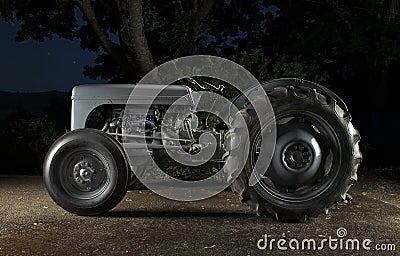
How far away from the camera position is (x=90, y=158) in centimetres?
788

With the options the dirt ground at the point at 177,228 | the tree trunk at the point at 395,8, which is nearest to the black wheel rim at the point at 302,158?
the dirt ground at the point at 177,228

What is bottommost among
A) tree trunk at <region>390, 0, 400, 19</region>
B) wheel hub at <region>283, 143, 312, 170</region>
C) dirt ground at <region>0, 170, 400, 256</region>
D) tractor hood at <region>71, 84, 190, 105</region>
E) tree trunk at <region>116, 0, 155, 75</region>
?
dirt ground at <region>0, 170, 400, 256</region>

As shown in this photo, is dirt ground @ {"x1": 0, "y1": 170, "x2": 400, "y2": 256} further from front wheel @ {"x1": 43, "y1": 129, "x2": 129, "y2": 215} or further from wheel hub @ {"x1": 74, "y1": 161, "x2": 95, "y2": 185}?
wheel hub @ {"x1": 74, "y1": 161, "x2": 95, "y2": 185}

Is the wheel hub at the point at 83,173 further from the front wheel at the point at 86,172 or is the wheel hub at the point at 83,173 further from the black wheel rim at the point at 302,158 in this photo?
the black wheel rim at the point at 302,158

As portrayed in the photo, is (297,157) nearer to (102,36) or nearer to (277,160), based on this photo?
(277,160)

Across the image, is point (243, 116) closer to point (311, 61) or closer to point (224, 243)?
point (224, 243)

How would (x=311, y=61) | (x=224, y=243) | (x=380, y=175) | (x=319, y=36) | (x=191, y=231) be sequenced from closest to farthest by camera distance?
(x=224, y=243)
(x=191, y=231)
(x=380, y=175)
(x=319, y=36)
(x=311, y=61)

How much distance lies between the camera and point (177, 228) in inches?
280

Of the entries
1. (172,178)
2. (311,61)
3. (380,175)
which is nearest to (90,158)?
(172,178)

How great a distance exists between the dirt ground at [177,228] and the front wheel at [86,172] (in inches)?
8.1

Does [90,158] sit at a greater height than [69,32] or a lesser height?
lesser

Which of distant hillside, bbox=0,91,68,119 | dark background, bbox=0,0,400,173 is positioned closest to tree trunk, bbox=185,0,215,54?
dark background, bbox=0,0,400,173

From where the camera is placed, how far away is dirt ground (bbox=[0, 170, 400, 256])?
614cm

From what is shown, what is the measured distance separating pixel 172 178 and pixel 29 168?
5.15m
